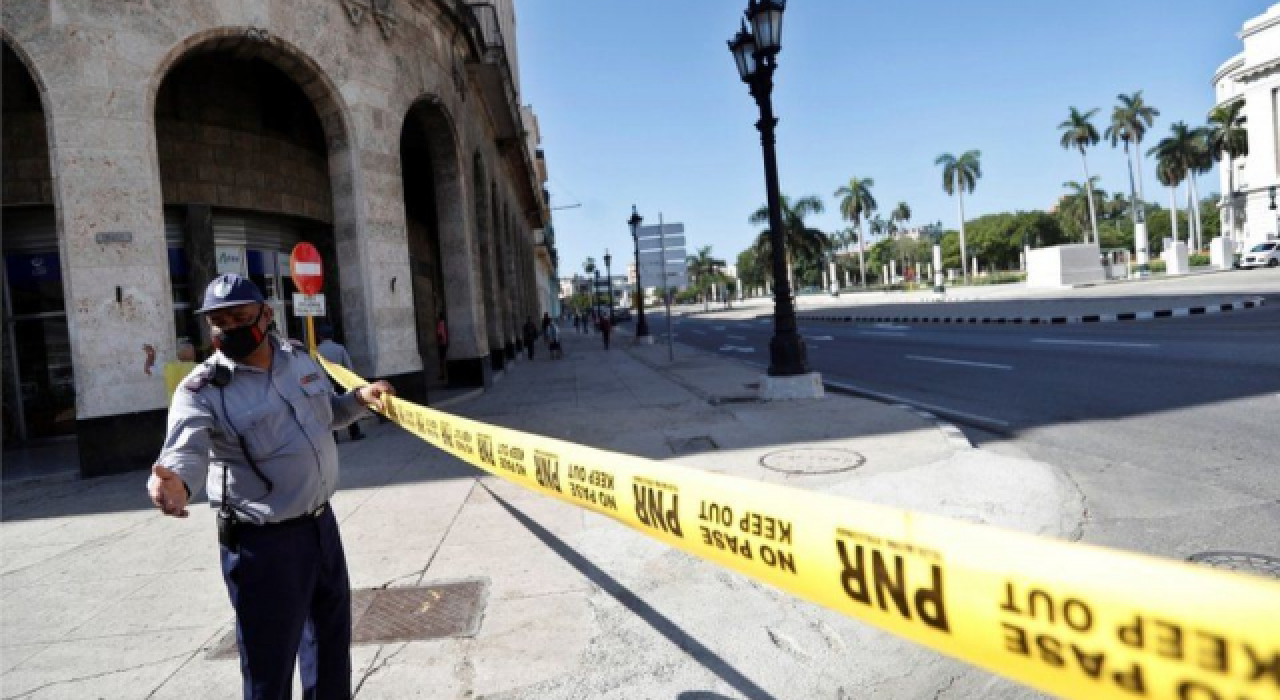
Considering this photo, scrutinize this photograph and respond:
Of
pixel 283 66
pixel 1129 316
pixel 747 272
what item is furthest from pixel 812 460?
pixel 747 272

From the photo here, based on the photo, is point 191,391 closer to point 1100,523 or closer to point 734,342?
point 1100,523

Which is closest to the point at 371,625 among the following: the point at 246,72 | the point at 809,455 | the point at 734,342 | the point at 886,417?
the point at 809,455

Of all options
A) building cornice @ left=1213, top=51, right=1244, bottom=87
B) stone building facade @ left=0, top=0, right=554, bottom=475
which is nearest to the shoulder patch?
stone building facade @ left=0, top=0, right=554, bottom=475

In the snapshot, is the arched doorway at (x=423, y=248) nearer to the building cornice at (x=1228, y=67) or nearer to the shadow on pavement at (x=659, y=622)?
the shadow on pavement at (x=659, y=622)

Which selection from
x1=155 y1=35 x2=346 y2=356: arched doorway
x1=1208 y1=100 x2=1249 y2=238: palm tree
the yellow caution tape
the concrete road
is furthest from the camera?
x1=1208 y1=100 x2=1249 y2=238: palm tree

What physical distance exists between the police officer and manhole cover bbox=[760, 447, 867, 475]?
484 cm

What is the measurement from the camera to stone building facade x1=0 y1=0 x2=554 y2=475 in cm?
925

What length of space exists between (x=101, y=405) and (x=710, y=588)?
9.11 meters

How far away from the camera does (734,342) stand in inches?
1131

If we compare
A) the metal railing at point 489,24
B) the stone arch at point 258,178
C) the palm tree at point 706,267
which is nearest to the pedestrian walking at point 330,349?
the stone arch at point 258,178

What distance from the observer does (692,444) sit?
844 centimetres

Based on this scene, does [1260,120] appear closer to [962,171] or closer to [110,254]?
[962,171]

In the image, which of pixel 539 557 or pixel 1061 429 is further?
pixel 1061 429

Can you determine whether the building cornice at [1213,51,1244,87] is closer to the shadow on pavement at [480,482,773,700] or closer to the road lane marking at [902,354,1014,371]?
the road lane marking at [902,354,1014,371]
